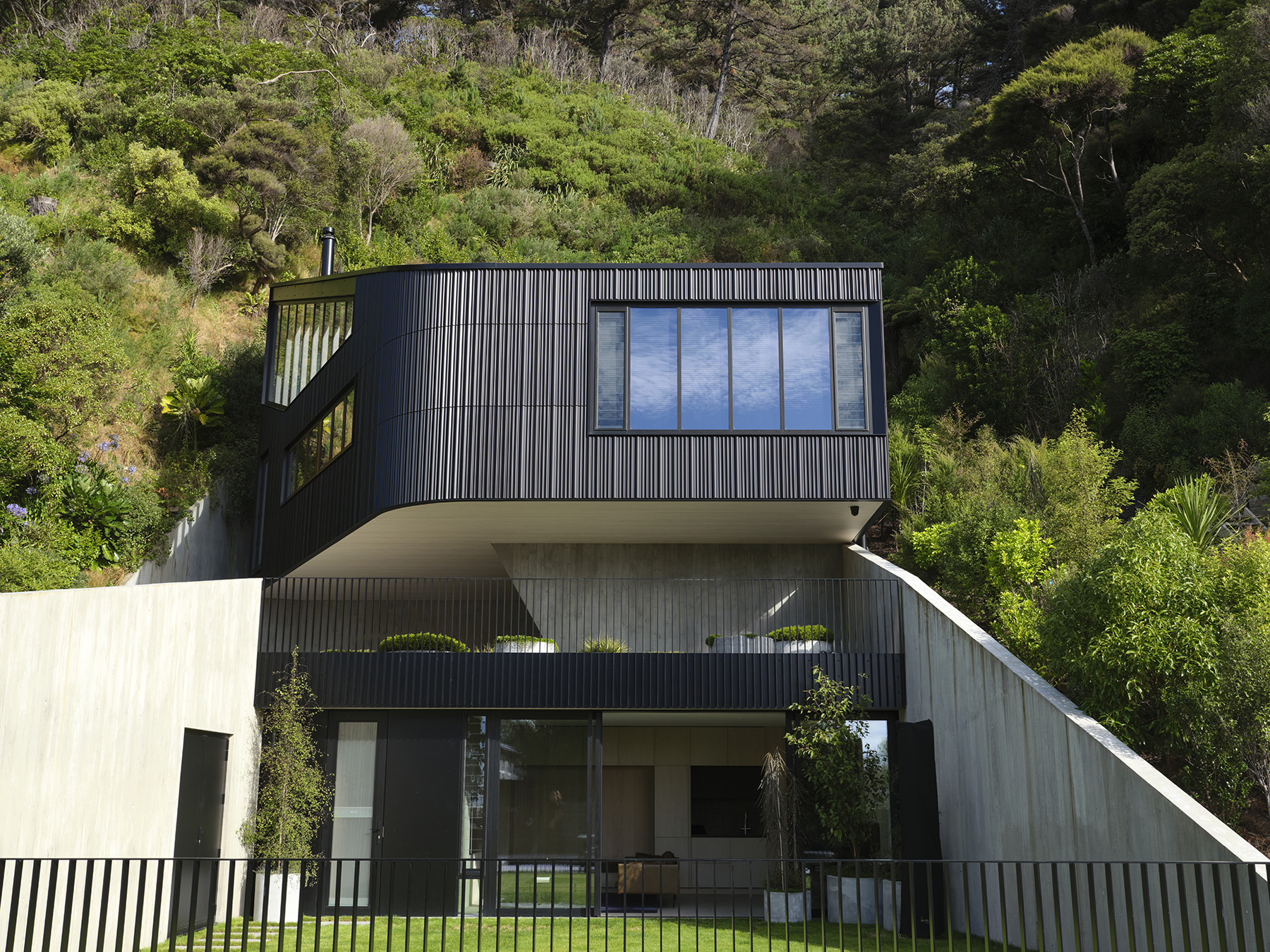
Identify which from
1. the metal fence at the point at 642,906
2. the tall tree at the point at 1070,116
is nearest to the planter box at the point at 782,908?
the metal fence at the point at 642,906

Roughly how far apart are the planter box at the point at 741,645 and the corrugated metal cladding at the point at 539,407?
2268mm

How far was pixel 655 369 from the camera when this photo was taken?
13812mm

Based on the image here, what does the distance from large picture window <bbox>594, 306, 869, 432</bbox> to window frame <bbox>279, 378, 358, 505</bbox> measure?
3880 millimetres

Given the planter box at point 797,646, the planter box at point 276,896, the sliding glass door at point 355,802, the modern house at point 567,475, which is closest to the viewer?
the planter box at point 276,896

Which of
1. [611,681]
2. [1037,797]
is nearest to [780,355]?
[611,681]

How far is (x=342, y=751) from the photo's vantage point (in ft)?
45.0

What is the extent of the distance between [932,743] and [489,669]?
572cm

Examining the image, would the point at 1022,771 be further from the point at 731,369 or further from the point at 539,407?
the point at 539,407

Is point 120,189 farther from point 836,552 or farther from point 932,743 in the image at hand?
point 932,743

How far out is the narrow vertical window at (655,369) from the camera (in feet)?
44.8

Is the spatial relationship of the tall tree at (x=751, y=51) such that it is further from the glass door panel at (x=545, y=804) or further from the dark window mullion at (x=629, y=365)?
the glass door panel at (x=545, y=804)

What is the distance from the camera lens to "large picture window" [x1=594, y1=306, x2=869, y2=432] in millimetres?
13633

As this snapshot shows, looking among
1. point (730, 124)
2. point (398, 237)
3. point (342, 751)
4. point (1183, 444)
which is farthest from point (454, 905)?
point (730, 124)

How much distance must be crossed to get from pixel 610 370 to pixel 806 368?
268 centimetres
